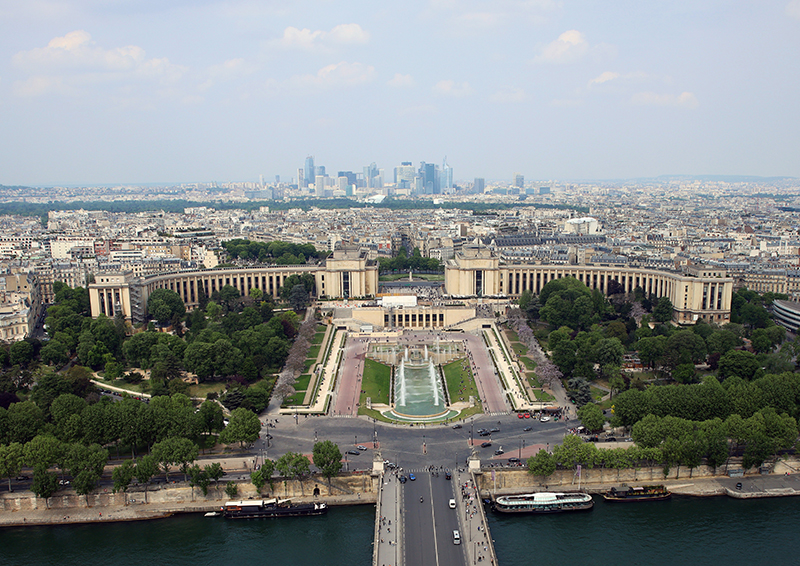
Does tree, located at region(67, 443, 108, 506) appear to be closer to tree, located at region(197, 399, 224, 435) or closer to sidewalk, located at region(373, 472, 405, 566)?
tree, located at region(197, 399, 224, 435)

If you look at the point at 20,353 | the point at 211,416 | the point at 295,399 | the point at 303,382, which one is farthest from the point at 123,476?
the point at 20,353

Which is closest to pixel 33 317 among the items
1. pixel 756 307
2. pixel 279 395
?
pixel 279 395

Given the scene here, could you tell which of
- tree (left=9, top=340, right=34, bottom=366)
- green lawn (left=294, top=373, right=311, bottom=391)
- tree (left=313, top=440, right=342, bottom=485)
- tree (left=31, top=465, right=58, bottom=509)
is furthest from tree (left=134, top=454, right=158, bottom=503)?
tree (left=9, top=340, right=34, bottom=366)

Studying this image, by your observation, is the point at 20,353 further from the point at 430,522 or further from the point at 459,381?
the point at 430,522

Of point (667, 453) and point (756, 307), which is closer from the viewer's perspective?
point (667, 453)

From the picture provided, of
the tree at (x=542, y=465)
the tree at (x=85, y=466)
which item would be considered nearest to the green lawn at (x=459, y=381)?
the tree at (x=542, y=465)

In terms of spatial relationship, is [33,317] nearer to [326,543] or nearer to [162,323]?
Answer: [162,323]
